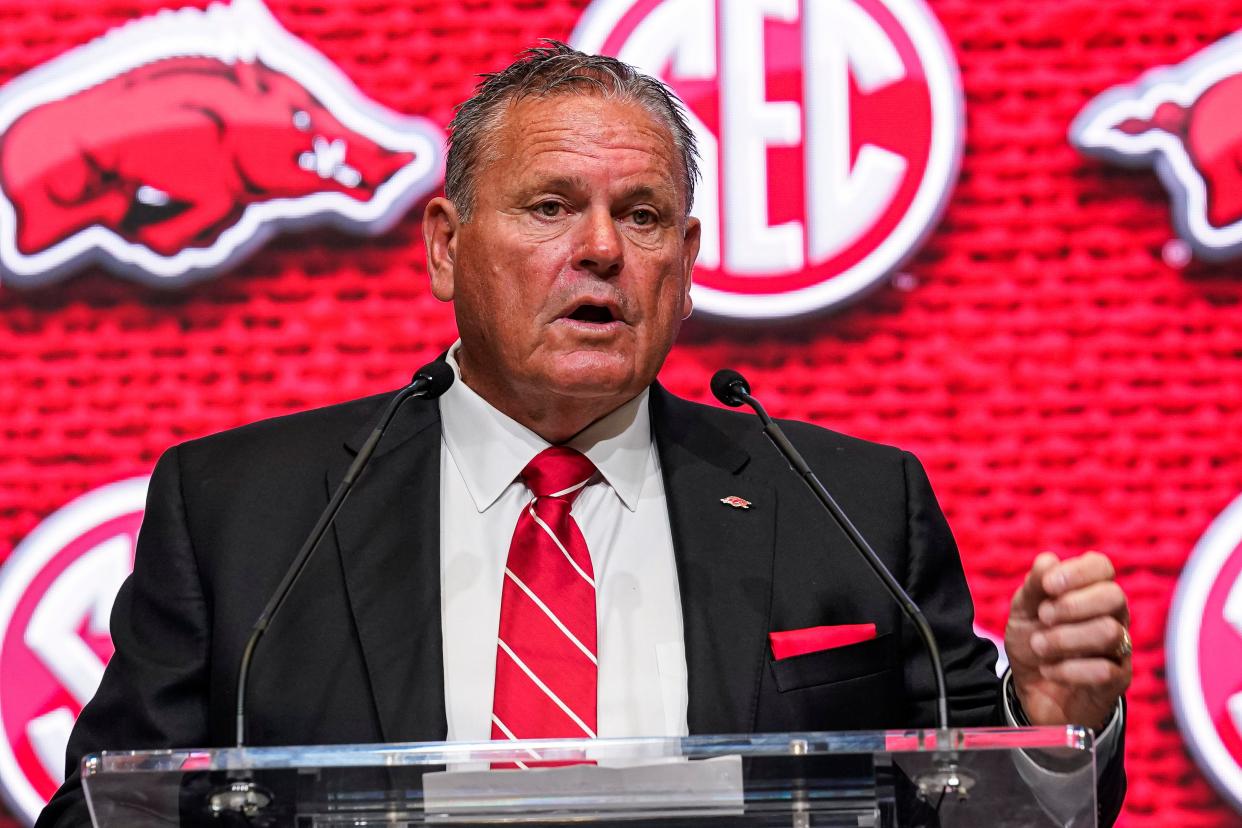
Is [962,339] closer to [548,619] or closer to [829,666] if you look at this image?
[829,666]

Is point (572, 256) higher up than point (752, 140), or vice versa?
point (752, 140)

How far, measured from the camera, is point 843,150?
2768 millimetres

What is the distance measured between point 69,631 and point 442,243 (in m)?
1.01

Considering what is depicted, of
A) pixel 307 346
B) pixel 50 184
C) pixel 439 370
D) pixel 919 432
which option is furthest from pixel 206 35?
pixel 919 432

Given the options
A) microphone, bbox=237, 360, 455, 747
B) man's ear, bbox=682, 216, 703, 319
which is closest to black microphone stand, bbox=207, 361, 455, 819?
microphone, bbox=237, 360, 455, 747

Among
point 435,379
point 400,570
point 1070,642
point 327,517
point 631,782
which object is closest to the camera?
point 631,782

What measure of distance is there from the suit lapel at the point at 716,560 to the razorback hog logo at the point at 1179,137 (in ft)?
3.35

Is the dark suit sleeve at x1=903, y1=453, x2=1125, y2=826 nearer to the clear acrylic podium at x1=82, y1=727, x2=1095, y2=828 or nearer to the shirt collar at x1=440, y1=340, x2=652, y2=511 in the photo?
the shirt collar at x1=440, y1=340, x2=652, y2=511

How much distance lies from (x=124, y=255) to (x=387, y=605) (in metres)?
1.15

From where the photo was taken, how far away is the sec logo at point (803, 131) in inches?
108

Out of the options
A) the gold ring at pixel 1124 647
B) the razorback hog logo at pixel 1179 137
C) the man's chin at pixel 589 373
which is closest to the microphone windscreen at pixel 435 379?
the man's chin at pixel 589 373

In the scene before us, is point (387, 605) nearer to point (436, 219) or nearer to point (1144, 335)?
point (436, 219)

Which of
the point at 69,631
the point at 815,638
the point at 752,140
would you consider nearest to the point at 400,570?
the point at 815,638

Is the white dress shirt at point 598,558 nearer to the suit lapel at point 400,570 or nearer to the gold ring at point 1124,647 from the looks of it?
the suit lapel at point 400,570
